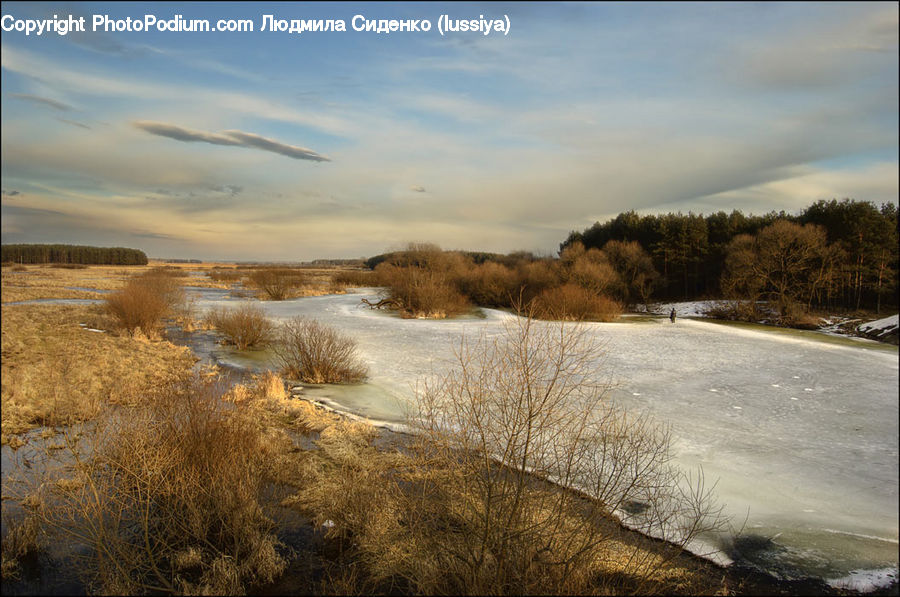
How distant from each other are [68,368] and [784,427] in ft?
56.0

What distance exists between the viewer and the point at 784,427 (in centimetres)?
761

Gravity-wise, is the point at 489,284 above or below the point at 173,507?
above

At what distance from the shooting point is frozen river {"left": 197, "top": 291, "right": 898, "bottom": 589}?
447 cm

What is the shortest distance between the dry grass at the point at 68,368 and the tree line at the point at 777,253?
15.2 metres

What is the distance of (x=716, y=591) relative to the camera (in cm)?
488

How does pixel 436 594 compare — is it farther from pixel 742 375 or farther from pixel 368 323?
pixel 368 323

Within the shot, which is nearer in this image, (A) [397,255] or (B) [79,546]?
(B) [79,546]

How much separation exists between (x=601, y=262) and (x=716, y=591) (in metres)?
32.3

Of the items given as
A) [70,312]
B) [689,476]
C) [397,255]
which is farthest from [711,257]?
[70,312]

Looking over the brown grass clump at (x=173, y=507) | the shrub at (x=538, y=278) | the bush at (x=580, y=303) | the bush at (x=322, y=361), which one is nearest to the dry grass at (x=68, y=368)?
the brown grass clump at (x=173, y=507)

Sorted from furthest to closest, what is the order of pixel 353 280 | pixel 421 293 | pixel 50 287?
pixel 353 280
pixel 50 287
pixel 421 293

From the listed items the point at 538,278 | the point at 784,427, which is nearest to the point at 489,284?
the point at 538,278

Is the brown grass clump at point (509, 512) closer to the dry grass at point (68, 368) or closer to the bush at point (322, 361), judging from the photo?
the dry grass at point (68, 368)

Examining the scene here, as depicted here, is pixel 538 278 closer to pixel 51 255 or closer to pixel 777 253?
pixel 777 253
